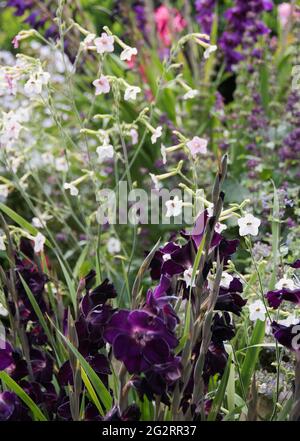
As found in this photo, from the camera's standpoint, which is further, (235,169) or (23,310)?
(235,169)

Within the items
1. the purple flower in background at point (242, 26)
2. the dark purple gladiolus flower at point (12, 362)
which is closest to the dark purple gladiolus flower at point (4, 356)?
the dark purple gladiolus flower at point (12, 362)

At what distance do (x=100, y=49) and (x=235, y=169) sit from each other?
1.31 meters

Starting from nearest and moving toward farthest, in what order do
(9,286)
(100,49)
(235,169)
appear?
(9,286)
(100,49)
(235,169)

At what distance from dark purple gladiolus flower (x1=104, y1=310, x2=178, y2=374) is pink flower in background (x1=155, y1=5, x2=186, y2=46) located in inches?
106

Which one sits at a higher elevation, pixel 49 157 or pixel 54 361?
pixel 49 157

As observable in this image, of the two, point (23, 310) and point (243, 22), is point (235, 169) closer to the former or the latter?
point (243, 22)

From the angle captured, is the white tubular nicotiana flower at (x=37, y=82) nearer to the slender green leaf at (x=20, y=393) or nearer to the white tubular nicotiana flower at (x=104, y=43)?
the white tubular nicotiana flower at (x=104, y=43)

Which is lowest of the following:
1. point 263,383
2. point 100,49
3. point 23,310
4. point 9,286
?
point 263,383

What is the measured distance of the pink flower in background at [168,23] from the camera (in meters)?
3.71

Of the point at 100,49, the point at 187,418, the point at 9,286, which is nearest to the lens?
the point at 187,418

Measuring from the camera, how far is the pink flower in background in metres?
3.71

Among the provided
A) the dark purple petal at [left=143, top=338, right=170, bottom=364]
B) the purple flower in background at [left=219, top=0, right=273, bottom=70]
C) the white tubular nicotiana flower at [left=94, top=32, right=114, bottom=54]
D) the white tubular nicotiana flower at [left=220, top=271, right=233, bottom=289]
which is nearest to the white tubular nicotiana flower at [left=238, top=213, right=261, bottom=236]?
the white tubular nicotiana flower at [left=220, top=271, right=233, bottom=289]

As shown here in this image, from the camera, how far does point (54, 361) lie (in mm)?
1606

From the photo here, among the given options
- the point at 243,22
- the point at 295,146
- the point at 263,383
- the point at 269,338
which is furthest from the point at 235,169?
the point at 263,383
